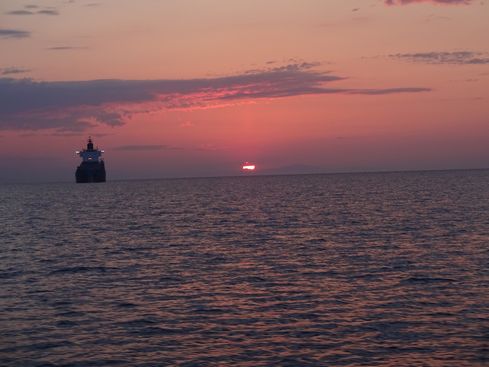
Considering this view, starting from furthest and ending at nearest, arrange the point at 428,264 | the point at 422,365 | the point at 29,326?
1. the point at 428,264
2. the point at 29,326
3. the point at 422,365

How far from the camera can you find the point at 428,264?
3853 centimetres

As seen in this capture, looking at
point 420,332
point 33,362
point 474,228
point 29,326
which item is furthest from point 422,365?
point 474,228

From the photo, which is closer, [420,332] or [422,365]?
[422,365]

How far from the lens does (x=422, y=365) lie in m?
19.5

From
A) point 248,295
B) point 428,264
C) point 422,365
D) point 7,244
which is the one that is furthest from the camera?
point 7,244

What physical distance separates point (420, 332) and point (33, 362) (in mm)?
13035

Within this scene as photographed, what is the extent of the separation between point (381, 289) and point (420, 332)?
25.7 ft

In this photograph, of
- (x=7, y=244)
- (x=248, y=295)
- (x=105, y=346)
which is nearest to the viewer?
(x=105, y=346)

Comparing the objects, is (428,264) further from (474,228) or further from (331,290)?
(474,228)

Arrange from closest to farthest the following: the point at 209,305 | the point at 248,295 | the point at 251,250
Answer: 1. the point at 209,305
2. the point at 248,295
3. the point at 251,250

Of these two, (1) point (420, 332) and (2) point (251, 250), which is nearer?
(1) point (420, 332)

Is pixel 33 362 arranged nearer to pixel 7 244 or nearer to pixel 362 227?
pixel 7 244

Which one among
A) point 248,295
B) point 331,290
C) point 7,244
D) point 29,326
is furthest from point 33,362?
point 7,244

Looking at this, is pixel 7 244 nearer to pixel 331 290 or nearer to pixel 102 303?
pixel 102 303
